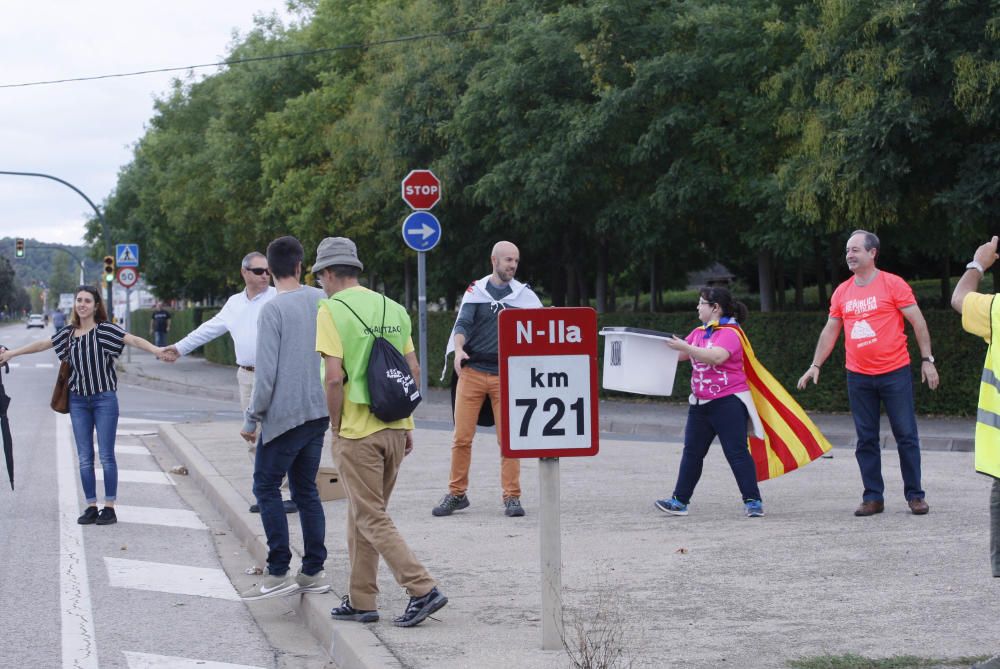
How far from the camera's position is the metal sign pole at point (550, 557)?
5449mm

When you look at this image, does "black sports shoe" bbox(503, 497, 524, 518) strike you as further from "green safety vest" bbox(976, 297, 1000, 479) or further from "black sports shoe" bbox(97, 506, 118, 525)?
"green safety vest" bbox(976, 297, 1000, 479)

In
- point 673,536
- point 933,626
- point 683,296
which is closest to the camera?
point 933,626

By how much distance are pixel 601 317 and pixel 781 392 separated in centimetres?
1424

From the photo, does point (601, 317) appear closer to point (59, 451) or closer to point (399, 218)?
point (399, 218)

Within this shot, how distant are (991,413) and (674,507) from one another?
14.3 ft

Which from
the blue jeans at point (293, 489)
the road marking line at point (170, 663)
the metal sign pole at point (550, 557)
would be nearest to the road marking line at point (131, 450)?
the blue jeans at point (293, 489)

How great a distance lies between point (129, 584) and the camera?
25.7 ft

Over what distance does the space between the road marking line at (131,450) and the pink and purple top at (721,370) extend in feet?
26.5

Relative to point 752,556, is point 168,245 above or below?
above

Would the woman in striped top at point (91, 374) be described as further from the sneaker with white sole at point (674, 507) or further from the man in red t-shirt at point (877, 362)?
the man in red t-shirt at point (877, 362)

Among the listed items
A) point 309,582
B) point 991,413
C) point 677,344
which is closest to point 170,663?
point 309,582

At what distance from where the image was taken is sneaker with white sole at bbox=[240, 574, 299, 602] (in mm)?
7176

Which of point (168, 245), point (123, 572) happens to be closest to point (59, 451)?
point (123, 572)

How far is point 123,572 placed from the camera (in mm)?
8188
